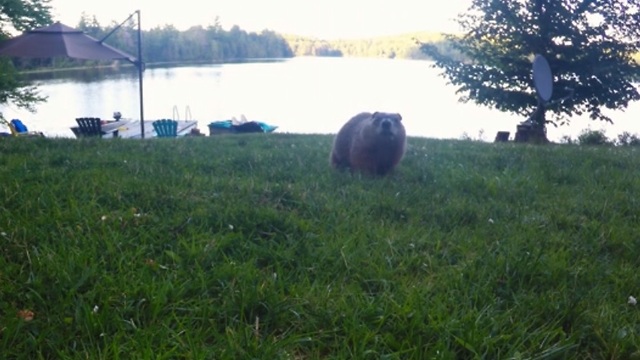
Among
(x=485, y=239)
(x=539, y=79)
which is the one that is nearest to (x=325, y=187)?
(x=485, y=239)

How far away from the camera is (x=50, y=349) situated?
176cm

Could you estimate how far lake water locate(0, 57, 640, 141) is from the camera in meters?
25.8

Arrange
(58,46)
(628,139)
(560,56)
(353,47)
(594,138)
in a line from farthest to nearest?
(353,47)
(560,56)
(628,139)
(594,138)
(58,46)

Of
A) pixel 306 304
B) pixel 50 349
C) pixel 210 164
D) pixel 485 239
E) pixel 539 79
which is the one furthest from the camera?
pixel 539 79

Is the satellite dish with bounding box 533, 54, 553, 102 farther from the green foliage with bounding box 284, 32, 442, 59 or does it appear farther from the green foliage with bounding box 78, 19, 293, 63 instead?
the green foliage with bounding box 78, 19, 293, 63

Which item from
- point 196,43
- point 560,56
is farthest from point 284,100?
point 560,56

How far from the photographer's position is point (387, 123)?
17.7 ft

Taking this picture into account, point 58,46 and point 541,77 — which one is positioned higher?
point 58,46

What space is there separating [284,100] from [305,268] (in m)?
40.7

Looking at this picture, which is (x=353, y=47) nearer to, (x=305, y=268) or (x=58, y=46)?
(x=58, y=46)

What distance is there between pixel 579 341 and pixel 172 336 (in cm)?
152

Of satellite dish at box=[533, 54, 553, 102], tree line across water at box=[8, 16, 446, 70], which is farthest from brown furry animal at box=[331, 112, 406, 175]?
tree line across water at box=[8, 16, 446, 70]

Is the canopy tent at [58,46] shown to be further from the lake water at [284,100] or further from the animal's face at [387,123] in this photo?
the animal's face at [387,123]

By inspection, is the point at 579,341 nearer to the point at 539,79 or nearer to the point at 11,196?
the point at 11,196
